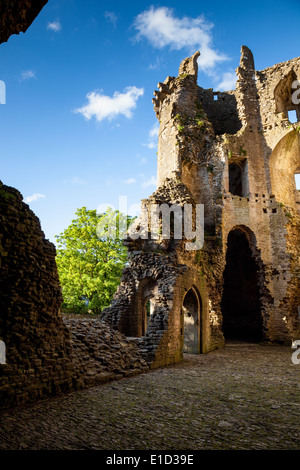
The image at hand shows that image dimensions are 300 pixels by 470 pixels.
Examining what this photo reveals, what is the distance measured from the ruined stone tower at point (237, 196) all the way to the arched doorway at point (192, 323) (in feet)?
0.15

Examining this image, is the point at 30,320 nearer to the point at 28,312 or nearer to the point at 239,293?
the point at 28,312

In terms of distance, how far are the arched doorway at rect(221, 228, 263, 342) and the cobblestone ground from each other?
1465 centimetres

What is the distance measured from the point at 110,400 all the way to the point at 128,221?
63.4 ft

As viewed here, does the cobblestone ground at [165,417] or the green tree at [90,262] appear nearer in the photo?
the cobblestone ground at [165,417]

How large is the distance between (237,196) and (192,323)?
9777 millimetres

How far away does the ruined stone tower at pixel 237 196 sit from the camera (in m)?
15.5

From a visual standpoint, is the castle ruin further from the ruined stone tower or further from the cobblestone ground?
the cobblestone ground

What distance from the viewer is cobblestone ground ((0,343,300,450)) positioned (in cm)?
403

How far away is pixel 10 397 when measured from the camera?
5.54m

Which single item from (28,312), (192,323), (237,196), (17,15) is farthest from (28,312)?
(237,196)

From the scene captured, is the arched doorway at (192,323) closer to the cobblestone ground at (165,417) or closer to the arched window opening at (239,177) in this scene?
the cobblestone ground at (165,417)

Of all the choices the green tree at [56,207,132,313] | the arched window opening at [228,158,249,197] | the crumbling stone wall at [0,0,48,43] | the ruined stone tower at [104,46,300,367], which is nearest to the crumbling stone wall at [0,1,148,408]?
the crumbling stone wall at [0,0,48,43]

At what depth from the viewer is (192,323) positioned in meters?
14.6

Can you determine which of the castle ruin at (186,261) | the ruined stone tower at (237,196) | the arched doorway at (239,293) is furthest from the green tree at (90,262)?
the arched doorway at (239,293)
